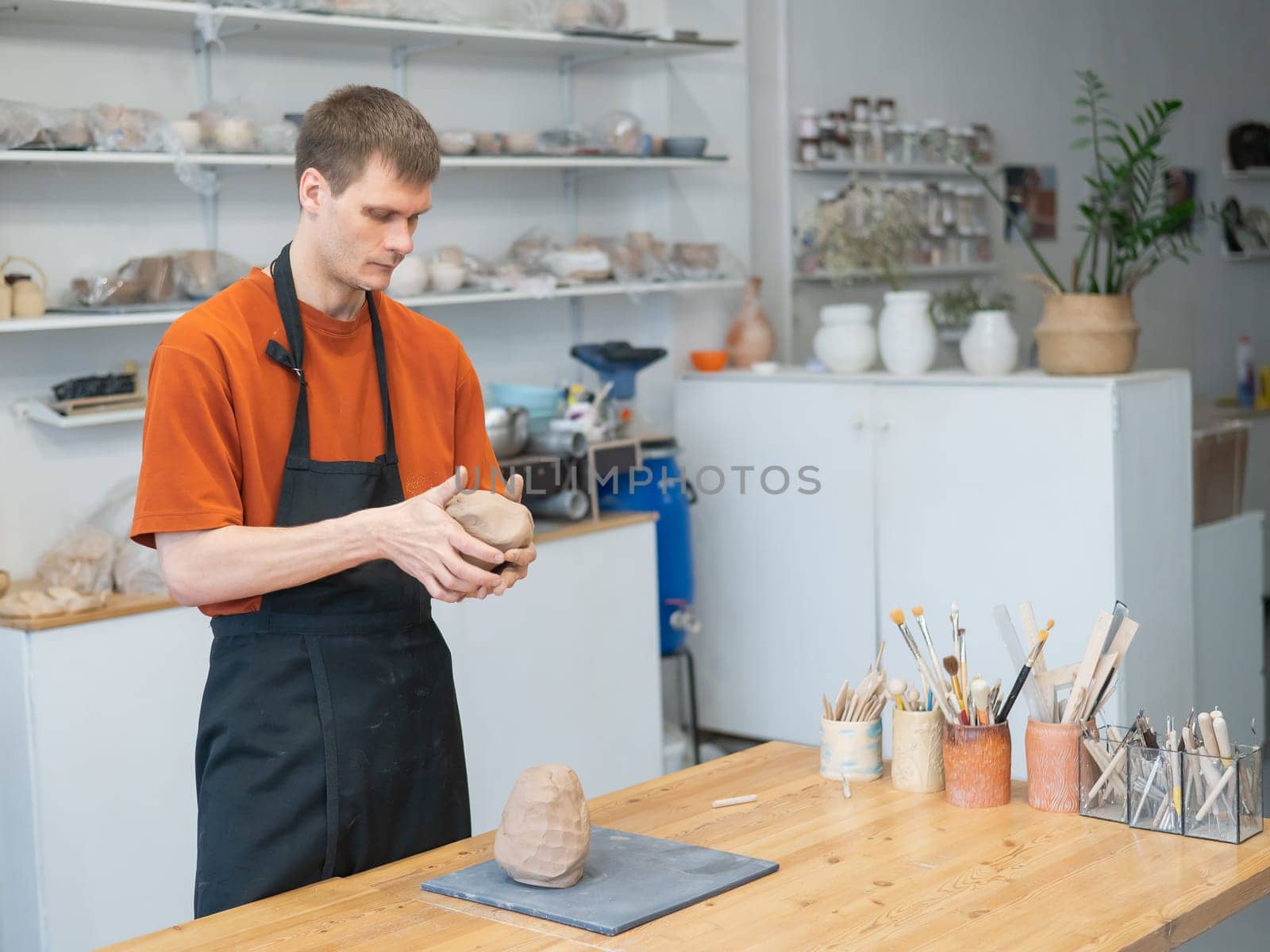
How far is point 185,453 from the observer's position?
6.38ft

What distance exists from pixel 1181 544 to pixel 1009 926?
2.76 metres

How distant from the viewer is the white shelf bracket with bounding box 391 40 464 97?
4.08 metres

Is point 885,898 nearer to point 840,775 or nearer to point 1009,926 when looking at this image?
point 1009,926

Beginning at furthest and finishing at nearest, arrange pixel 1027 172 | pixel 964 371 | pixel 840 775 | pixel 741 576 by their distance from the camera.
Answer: pixel 1027 172
pixel 741 576
pixel 964 371
pixel 840 775

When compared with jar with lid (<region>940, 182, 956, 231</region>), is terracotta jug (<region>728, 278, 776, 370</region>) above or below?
below

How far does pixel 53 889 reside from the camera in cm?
305

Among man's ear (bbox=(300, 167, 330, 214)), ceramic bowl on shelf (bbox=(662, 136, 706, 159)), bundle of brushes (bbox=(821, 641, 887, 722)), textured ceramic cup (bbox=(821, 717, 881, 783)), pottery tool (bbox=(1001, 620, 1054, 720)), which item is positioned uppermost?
ceramic bowl on shelf (bbox=(662, 136, 706, 159))

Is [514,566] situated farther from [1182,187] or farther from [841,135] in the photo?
[1182,187]

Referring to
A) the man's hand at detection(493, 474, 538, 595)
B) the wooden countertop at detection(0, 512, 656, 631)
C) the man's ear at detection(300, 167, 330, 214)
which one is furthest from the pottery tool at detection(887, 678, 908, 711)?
the wooden countertop at detection(0, 512, 656, 631)

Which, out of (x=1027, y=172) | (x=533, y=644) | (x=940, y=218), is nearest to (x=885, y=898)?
(x=533, y=644)

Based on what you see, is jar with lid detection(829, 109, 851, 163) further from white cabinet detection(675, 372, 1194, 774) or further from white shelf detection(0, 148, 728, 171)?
white cabinet detection(675, 372, 1194, 774)

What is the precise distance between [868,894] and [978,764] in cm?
37

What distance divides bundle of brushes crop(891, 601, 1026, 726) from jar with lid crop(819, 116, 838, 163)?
138 inches

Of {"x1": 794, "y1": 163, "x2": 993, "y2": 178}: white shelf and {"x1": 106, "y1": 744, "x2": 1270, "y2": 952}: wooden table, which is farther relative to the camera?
{"x1": 794, "y1": 163, "x2": 993, "y2": 178}: white shelf
